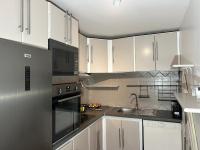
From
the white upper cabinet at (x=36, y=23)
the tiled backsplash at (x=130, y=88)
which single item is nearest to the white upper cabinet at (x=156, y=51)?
the tiled backsplash at (x=130, y=88)

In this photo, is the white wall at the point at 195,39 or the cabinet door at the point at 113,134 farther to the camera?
the cabinet door at the point at 113,134

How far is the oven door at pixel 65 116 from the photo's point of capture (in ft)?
4.85

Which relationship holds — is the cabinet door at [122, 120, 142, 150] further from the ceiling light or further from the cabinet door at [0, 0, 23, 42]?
the cabinet door at [0, 0, 23, 42]

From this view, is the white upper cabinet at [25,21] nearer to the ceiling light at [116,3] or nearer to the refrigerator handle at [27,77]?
the refrigerator handle at [27,77]

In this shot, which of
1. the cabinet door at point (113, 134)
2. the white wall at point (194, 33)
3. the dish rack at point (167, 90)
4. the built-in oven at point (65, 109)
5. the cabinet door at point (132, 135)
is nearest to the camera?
the white wall at point (194, 33)

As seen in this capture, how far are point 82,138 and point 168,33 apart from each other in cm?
198

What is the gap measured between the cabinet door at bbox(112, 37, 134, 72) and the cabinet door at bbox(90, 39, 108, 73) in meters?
0.16

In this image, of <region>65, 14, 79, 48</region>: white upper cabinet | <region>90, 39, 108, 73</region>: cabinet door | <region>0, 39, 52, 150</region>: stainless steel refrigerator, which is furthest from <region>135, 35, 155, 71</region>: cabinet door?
<region>0, 39, 52, 150</region>: stainless steel refrigerator

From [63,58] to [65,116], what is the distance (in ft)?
1.91

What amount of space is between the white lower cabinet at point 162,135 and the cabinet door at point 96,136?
0.68 m

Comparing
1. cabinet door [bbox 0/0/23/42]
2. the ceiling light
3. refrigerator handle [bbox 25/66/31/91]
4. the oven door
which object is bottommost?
the oven door

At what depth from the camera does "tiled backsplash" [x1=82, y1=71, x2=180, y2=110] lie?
286 centimetres

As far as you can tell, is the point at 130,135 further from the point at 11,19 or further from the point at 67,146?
the point at 11,19

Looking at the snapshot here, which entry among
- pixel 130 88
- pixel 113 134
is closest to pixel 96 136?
pixel 113 134
